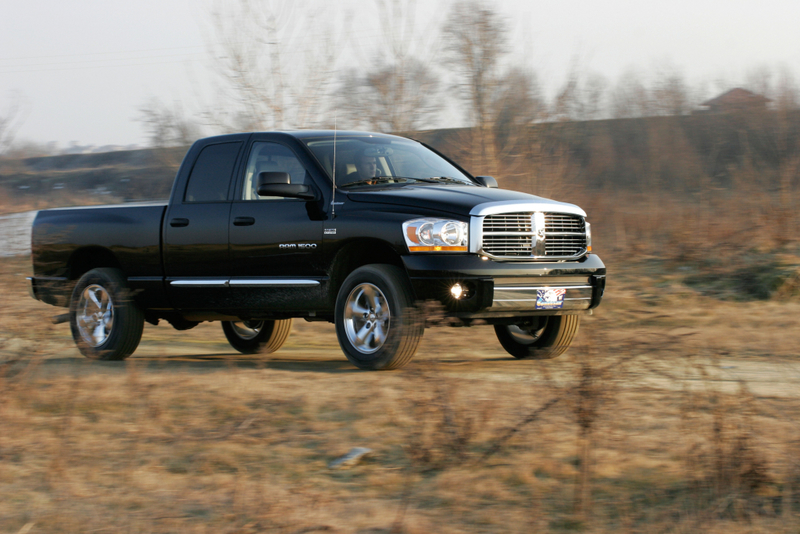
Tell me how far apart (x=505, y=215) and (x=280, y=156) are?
2.18 meters

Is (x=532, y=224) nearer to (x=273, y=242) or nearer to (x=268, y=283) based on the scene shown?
(x=273, y=242)

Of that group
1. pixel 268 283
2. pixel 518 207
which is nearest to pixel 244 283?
pixel 268 283

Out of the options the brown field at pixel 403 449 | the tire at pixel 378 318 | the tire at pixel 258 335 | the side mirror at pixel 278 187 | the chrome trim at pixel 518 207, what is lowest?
the tire at pixel 258 335

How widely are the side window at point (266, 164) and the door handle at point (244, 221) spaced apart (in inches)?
8.5

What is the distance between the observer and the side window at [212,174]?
8094 millimetres

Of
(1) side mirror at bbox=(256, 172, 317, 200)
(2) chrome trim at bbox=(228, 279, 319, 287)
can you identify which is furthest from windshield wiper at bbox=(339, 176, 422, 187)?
(2) chrome trim at bbox=(228, 279, 319, 287)

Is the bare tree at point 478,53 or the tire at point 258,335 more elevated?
the bare tree at point 478,53

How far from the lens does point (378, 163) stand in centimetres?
786

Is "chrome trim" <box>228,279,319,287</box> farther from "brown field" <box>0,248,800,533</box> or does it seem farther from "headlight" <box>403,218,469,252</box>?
"headlight" <box>403,218,469,252</box>

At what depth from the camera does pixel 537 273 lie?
6.90 m

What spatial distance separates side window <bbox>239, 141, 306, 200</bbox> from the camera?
7.77 metres

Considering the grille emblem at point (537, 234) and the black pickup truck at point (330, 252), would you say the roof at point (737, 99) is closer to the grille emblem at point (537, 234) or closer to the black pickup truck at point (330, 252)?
the black pickup truck at point (330, 252)

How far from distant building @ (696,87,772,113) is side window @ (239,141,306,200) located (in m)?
22.3

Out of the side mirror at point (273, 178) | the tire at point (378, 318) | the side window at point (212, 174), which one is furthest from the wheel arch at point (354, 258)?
the side window at point (212, 174)
